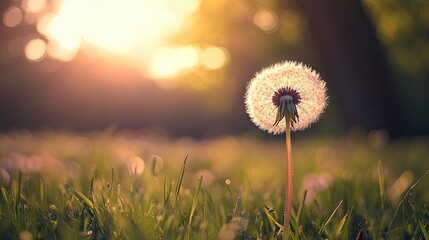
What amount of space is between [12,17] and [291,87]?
471 inches

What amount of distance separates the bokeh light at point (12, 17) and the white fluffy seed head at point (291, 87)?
10.3 metres

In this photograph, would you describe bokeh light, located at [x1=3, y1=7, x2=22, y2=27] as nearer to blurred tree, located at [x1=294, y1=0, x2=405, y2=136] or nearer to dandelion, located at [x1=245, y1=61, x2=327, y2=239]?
blurred tree, located at [x1=294, y1=0, x2=405, y2=136]

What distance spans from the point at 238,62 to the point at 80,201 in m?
18.4

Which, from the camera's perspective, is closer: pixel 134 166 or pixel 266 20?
pixel 134 166

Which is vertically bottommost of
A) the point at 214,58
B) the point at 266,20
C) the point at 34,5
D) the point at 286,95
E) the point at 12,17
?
the point at 286,95

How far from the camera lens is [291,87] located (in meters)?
1.80

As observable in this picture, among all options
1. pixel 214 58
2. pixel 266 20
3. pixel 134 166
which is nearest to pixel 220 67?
pixel 214 58

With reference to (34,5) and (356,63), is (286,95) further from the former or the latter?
(34,5)

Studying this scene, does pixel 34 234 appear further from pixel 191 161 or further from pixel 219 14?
pixel 219 14

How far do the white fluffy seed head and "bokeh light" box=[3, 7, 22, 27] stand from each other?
1028 cm

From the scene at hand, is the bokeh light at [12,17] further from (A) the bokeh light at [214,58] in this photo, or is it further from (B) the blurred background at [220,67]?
(A) the bokeh light at [214,58]

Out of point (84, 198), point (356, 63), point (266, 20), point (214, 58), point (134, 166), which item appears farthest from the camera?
point (214, 58)

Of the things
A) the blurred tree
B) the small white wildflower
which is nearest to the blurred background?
the blurred tree

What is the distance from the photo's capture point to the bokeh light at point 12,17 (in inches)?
441
